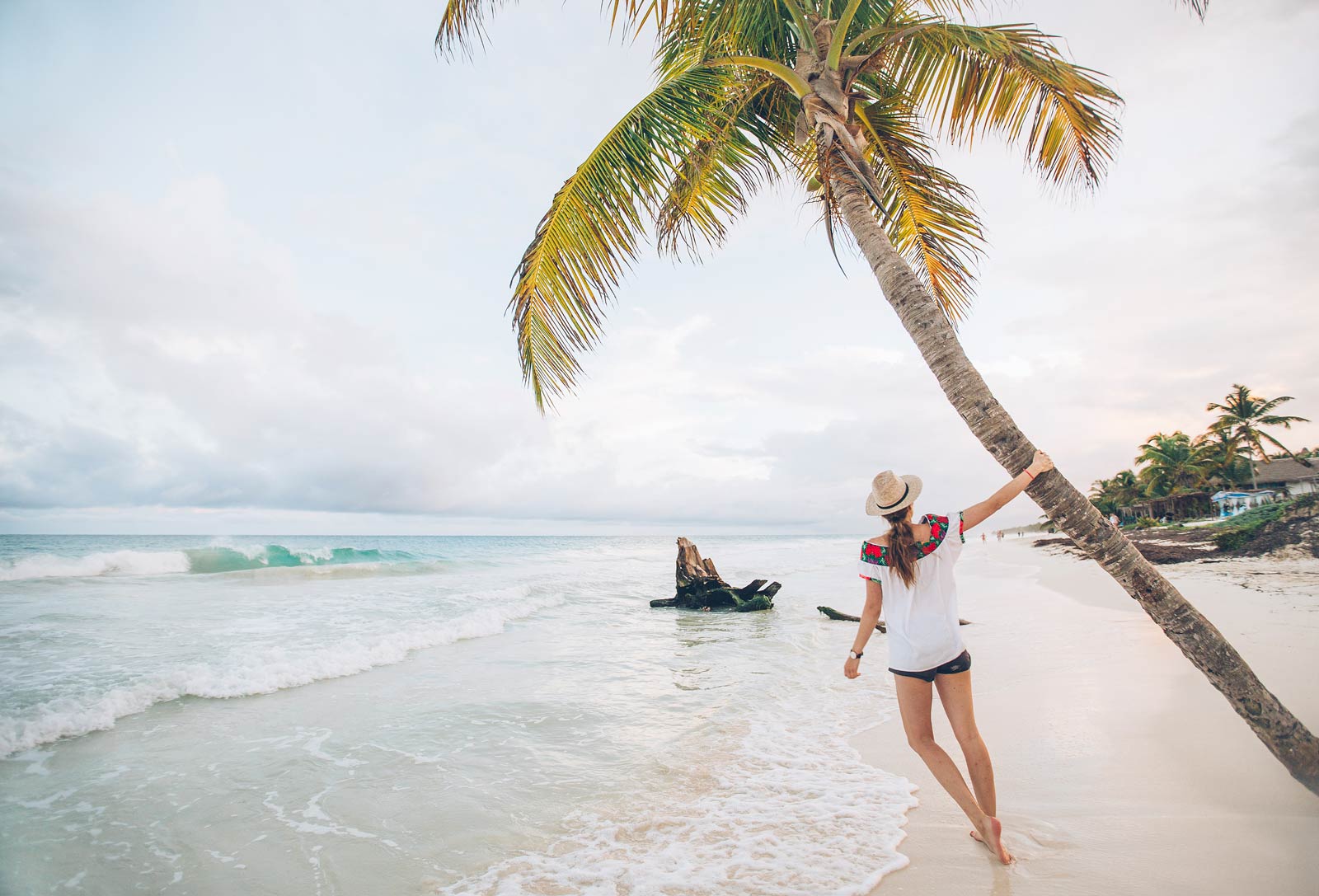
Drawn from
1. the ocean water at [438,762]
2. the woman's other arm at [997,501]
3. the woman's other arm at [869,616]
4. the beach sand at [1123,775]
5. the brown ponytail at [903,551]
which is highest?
the woman's other arm at [997,501]

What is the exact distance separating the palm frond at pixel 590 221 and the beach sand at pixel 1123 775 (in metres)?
4.02

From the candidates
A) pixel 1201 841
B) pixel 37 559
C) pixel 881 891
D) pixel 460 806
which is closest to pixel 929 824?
pixel 881 891

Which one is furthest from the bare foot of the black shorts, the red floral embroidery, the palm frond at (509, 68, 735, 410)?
the palm frond at (509, 68, 735, 410)

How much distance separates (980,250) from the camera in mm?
5898

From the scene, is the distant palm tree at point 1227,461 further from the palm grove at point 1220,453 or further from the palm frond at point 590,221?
the palm frond at point 590,221

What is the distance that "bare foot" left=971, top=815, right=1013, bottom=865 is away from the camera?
3.06 meters

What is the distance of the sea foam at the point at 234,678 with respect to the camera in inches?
232

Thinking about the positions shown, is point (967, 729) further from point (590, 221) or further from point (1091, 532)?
point (590, 221)

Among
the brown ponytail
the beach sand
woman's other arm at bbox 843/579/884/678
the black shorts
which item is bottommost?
the beach sand

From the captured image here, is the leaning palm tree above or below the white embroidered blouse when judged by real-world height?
above

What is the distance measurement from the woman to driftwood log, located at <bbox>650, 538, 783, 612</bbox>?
1105 centimetres

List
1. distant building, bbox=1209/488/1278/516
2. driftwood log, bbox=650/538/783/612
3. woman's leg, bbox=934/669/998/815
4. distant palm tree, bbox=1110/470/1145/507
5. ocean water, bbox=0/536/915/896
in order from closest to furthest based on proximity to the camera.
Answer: woman's leg, bbox=934/669/998/815 → ocean water, bbox=0/536/915/896 → driftwood log, bbox=650/538/783/612 → distant building, bbox=1209/488/1278/516 → distant palm tree, bbox=1110/470/1145/507

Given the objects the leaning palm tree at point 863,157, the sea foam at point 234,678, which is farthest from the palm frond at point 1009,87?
the sea foam at point 234,678

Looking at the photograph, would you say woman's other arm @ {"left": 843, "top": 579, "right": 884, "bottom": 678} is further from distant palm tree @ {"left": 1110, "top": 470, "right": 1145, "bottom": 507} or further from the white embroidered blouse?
distant palm tree @ {"left": 1110, "top": 470, "right": 1145, "bottom": 507}
